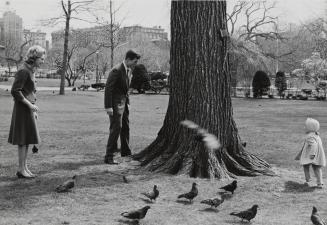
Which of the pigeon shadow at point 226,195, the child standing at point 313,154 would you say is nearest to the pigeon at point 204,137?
the pigeon shadow at point 226,195

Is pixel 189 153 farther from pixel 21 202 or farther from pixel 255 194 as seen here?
pixel 21 202

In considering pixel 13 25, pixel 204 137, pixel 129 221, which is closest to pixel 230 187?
pixel 204 137

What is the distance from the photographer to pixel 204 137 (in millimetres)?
6945

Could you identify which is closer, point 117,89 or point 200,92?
point 200,92

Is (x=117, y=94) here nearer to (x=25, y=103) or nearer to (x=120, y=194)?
(x=25, y=103)

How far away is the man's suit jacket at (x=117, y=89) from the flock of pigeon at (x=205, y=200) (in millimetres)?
1199

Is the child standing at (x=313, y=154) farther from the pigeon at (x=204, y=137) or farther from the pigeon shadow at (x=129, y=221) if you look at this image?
the pigeon shadow at (x=129, y=221)

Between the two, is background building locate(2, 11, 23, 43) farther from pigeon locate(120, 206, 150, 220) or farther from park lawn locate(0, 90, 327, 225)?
pigeon locate(120, 206, 150, 220)

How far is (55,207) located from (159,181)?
166cm

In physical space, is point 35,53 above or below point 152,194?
above

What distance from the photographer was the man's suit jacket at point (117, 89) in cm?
757

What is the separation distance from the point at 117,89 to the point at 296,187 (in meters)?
3.08

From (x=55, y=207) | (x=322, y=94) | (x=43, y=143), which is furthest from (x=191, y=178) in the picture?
(x=322, y=94)

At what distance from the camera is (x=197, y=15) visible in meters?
6.98
